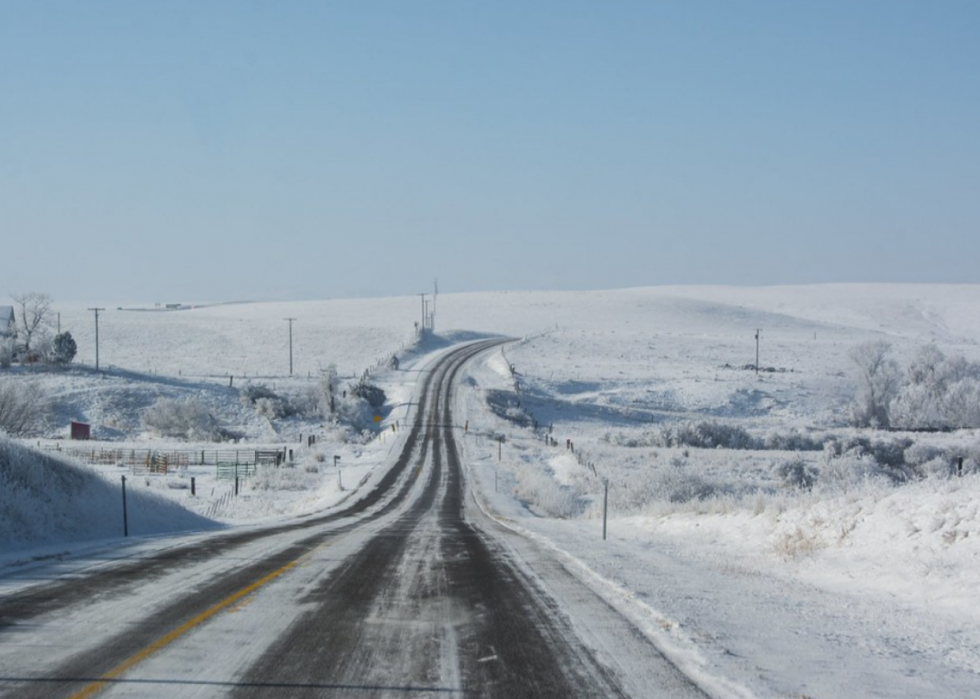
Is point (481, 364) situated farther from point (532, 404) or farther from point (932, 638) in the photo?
point (932, 638)

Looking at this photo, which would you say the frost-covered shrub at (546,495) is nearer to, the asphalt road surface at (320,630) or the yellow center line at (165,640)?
the asphalt road surface at (320,630)

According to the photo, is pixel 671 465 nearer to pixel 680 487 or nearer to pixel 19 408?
pixel 680 487

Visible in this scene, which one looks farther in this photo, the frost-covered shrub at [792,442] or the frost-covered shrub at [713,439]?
the frost-covered shrub at [713,439]

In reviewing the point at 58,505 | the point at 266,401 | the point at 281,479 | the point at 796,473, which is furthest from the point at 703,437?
the point at 58,505

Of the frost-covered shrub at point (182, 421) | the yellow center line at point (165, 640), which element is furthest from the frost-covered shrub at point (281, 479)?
the yellow center line at point (165, 640)

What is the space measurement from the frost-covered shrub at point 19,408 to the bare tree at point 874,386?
62.8 metres

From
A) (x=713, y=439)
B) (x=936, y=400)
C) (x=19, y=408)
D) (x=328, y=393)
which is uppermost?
(x=328, y=393)

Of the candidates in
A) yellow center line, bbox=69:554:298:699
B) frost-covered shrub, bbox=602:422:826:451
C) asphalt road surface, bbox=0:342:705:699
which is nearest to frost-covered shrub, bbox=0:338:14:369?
frost-covered shrub, bbox=602:422:826:451

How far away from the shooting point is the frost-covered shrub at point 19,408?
57750 millimetres

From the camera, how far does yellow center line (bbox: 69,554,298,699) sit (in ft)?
22.7

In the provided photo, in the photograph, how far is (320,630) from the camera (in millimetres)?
8914

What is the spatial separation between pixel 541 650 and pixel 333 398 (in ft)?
227

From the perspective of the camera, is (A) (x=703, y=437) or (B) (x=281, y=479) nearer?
(B) (x=281, y=479)

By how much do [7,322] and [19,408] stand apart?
45156 mm
